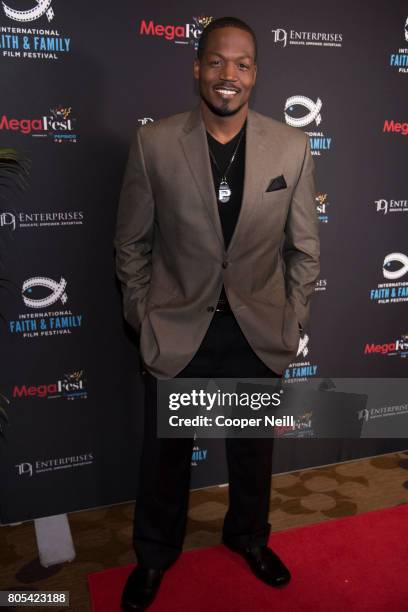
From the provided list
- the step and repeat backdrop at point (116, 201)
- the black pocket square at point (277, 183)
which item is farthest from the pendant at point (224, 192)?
the step and repeat backdrop at point (116, 201)

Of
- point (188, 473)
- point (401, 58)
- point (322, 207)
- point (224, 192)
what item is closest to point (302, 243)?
point (224, 192)

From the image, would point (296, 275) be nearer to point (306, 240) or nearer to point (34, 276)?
point (306, 240)

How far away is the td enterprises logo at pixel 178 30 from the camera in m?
2.49

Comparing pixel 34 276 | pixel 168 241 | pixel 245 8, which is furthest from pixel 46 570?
pixel 245 8

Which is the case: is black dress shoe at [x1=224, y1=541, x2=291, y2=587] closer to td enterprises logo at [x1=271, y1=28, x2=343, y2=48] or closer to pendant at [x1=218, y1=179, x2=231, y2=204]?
pendant at [x1=218, y1=179, x2=231, y2=204]

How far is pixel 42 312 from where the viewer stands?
265 cm

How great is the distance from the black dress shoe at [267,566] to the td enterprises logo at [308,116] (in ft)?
5.96

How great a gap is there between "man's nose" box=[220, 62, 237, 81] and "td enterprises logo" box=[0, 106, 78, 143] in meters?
0.77

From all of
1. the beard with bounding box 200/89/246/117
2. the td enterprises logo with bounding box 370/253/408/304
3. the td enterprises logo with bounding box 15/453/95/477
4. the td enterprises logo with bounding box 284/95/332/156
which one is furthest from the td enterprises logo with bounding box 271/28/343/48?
the td enterprises logo with bounding box 15/453/95/477

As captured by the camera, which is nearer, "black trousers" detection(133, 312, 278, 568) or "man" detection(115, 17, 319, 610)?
"man" detection(115, 17, 319, 610)

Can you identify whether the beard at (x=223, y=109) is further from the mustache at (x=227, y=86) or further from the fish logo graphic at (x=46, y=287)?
the fish logo graphic at (x=46, y=287)

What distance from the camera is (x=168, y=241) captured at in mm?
2182

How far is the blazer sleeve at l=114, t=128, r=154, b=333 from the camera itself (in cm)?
216

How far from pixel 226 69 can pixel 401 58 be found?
134 centimetres
